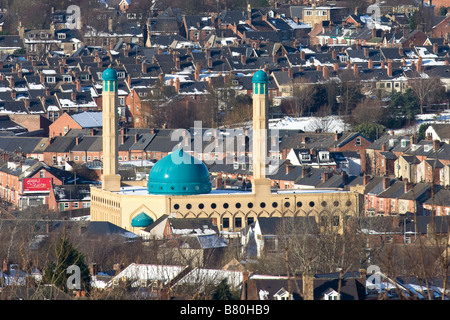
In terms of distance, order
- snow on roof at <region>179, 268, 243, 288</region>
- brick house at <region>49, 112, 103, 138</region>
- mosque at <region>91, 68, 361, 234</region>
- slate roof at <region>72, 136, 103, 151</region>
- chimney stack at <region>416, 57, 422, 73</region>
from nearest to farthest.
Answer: snow on roof at <region>179, 268, 243, 288</region>, mosque at <region>91, 68, 361, 234</region>, slate roof at <region>72, 136, 103, 151</region>, brick house at <region>49, 112, 103, 138</region>, chimney stack at <region>416, 57, 422, 73</region>

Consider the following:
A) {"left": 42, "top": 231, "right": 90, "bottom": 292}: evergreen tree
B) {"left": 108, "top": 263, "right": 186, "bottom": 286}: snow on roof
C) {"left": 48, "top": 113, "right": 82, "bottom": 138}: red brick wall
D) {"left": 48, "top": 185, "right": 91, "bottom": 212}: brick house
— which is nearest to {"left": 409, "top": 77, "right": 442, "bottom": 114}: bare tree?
{"left": 48, "top": 113, "right": 82, "bottom": 138}: red brick wall

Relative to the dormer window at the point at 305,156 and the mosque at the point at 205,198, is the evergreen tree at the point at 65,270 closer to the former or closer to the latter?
the mosque at the point at 205,198

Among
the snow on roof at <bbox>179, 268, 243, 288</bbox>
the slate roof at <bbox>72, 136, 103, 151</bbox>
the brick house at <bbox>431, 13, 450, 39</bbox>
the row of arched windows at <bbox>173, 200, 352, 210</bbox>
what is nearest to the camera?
the snow on roof at <bbox>179, 268, 243, 288</bbox>

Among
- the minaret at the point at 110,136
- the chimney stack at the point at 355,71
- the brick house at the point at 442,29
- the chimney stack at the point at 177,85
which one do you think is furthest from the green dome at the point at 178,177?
the brick house at the point at 442,29

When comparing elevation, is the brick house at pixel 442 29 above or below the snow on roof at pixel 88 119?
above

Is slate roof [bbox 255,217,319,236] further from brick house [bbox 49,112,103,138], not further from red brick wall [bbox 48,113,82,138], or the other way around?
red brick wall [bbox 48,113,82,138]

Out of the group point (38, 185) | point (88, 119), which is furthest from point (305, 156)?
point (88, 119)

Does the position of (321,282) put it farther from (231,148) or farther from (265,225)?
(231,148)
